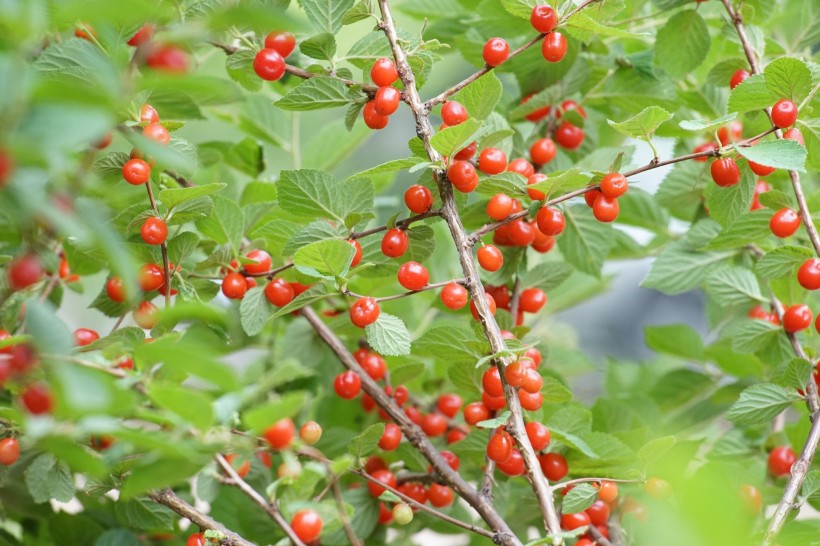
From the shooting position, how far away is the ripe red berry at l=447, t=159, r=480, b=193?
1.44 feet

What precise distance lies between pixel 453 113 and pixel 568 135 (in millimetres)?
219

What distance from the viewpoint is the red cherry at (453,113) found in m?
0.45

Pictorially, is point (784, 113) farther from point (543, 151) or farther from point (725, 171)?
point (543, 151)

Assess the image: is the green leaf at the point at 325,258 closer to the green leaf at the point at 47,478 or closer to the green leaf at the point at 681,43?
the green leaf at the point at 47,478

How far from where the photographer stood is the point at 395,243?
0.46 m

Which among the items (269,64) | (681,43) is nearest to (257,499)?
(269,64)

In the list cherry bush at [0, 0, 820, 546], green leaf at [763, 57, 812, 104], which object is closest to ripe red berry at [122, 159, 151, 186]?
cherry bush at [0, 0, 820, 546]

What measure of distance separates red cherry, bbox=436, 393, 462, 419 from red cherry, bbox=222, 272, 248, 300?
206mm

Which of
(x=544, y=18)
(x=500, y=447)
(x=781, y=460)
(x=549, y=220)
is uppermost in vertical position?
(x=544, y=18)

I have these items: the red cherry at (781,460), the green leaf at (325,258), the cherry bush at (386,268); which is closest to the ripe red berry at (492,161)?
the cherry bush at (386,268)

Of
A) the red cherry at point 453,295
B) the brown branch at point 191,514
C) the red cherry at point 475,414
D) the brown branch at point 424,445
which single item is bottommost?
the brown branch at point 424,445

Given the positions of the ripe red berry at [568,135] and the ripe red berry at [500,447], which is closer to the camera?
the ripe red berry at [500,447]

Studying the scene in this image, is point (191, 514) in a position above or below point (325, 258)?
below

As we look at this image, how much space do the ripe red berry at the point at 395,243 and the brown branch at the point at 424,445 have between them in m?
0.12
